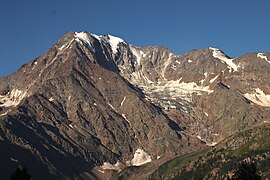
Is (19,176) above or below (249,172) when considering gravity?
above

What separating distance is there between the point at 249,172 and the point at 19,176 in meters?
49.6

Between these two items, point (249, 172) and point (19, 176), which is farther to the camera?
point (249, 172)

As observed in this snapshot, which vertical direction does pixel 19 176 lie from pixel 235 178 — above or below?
above

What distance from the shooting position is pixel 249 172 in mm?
118125

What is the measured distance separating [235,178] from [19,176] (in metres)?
46.5

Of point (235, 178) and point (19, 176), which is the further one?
point (235, 178)

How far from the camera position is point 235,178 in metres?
117

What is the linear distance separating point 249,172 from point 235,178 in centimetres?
342

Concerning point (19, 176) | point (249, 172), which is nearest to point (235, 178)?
point (249, 172)

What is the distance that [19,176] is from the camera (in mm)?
96938

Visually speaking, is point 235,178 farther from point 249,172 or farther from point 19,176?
point 19,176
